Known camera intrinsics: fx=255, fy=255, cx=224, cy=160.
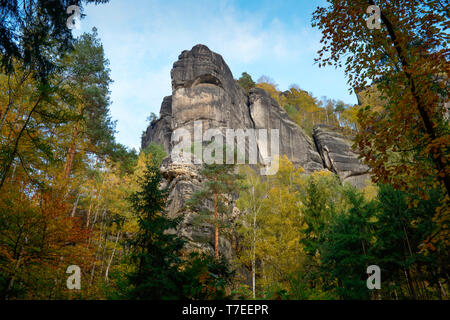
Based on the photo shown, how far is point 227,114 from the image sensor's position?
118ft

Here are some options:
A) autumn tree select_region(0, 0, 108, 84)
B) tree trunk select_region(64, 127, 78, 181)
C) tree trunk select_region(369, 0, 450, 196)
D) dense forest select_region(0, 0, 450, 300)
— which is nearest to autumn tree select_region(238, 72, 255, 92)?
dense forest select_region(0, 0, 450, 300)

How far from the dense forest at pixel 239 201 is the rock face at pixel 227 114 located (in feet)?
53.4

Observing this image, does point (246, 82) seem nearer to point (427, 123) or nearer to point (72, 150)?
point (72, 150)

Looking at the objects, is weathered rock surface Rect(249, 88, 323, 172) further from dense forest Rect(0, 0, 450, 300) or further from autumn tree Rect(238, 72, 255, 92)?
dense forest Rect(0, 0, 450, 300)

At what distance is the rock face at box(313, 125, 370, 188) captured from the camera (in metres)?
39.1

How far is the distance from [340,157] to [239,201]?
1168 inches

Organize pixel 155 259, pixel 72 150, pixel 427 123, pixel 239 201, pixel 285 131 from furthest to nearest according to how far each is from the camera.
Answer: pixel 285 131, pixel 239 201, pixel 72 150, pixel 155 259, pixel 427 123

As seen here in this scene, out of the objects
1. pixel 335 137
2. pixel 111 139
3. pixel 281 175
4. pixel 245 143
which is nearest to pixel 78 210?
pixel 111 139

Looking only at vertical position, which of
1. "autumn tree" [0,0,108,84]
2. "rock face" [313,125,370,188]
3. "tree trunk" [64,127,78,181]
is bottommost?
"autumn tree" [0,0,108,84]

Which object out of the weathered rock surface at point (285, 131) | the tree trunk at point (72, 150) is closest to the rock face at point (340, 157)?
the weathered rock surface at point (285, 131)

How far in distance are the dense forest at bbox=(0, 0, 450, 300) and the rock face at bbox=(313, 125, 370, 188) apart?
2519 centimetres

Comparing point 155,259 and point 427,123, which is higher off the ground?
point 427,123

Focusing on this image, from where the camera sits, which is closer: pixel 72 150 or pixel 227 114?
Result: pixel 72 150

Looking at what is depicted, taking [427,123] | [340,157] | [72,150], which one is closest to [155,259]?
[427,123]
